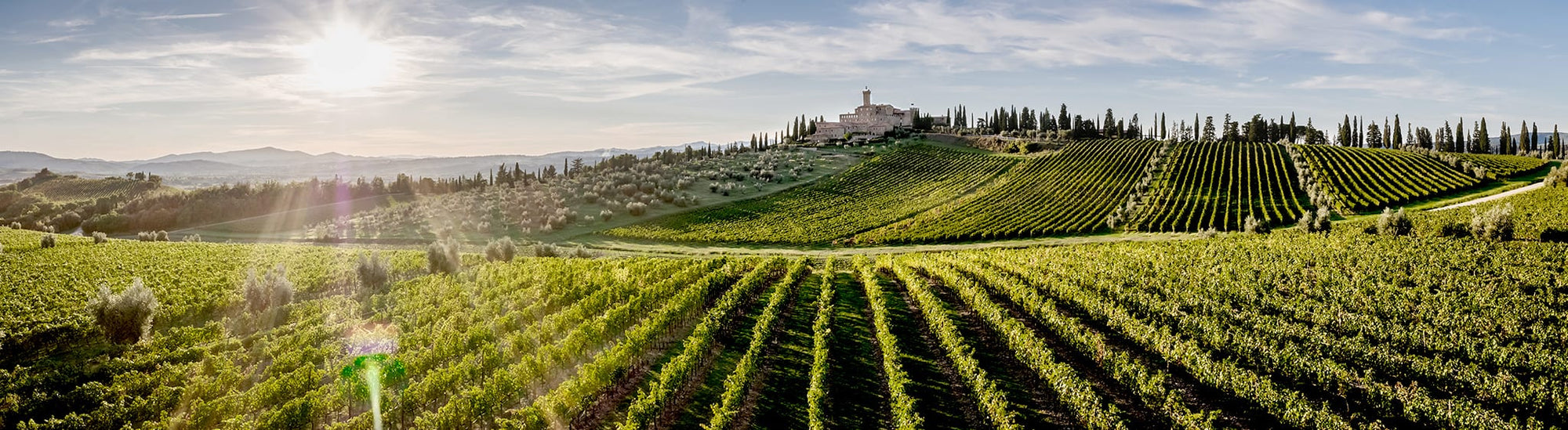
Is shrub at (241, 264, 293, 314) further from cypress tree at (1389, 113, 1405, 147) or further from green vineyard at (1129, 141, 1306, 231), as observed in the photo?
cypress tree at (1389, 113, 1405, 147)

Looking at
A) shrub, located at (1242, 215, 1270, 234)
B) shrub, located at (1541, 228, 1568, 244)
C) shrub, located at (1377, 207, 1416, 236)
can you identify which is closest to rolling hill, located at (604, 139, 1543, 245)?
shrub, located at (1242, 215, 1270, 234)

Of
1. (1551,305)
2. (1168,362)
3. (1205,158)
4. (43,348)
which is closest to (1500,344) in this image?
(1551,305)

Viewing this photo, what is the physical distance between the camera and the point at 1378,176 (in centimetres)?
8675

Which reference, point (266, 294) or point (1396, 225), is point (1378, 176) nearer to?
point (1396, 225)

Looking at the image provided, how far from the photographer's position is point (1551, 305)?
3300cm

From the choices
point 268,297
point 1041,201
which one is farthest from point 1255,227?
point 268,297

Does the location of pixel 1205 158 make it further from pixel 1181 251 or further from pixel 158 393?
pixel 158 393

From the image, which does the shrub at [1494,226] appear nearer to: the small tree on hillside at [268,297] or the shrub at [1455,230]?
the shrub at [1455,230]

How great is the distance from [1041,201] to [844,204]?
2963cm

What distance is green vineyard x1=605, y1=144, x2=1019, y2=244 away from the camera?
89688 millimetres

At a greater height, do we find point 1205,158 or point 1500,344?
point 1205,158

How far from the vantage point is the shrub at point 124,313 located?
1286 inches

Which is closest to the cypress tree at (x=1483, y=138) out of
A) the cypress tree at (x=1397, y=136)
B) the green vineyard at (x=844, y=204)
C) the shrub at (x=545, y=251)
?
the cypress tree at (x=1397, y=136)

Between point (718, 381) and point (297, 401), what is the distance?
1350 centimetres
